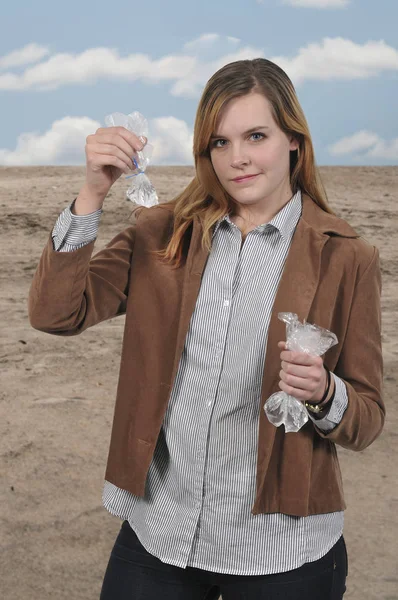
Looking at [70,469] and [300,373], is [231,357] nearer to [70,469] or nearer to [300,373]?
[300,373]

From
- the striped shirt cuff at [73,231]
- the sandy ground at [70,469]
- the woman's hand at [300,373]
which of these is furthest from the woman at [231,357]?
the sandy ground at [70,469]

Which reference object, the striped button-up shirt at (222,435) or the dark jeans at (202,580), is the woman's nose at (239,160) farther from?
the dark jeans at (202,580)

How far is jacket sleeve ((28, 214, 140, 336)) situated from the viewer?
6.27ft

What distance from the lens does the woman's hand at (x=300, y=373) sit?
1.71 m

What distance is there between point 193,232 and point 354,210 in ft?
36.1

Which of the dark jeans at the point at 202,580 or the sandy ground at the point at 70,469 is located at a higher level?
the dark jeans at the point at 202,580

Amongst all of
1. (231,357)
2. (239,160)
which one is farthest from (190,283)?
(239,160)

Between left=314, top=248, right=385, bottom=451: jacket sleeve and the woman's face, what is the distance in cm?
31

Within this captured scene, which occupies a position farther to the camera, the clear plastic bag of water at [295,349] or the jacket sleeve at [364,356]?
the jacket sleeve at [364,356]

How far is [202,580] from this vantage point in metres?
2.00

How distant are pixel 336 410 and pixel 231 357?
0.26 m

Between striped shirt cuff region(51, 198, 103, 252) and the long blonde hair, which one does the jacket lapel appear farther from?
striped shirt cuff region(51, 198, 103, 252)

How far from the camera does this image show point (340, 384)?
1838 millimetres

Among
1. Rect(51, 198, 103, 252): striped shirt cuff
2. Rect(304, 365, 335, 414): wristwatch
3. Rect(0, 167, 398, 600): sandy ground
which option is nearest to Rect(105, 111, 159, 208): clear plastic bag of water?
Rect(51, 198, 103, 252): striped shirt cuff
